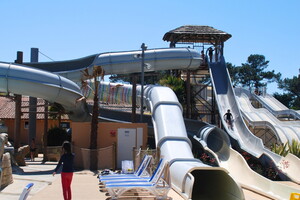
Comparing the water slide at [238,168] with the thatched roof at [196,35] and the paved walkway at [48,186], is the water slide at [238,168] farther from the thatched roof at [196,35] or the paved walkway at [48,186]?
the thatched roof at [196,35]

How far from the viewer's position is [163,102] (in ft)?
57.3

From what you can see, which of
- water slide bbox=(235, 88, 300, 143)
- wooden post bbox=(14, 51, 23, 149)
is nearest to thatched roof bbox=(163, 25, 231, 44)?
water slide bbox=(235, 88, 300, 143)

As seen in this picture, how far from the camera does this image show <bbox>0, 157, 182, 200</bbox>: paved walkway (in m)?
10.0

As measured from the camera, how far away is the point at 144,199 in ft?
32.1

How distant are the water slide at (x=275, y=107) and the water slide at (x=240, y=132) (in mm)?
6449

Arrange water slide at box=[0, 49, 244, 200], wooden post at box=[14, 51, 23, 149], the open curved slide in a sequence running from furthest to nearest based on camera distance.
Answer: the open curved slide, wooden post at box=[14, 51, 23, 149], water slide at box=[0, 49, 244, 200]

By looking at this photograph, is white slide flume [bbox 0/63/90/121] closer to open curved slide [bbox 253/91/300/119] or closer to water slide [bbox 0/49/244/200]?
water slide [bbox 0/49/244/200]

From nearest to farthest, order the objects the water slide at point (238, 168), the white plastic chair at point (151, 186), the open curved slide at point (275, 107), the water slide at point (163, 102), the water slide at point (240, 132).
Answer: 1. the white plastic chair at point (151, 186)
2. the water slide at point (163, 102)
3. the water slide at point (238, 168)
4. the water slide at point (240, 132)
5. the open curved slide at point (275, 107)

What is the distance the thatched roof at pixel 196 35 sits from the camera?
2961 centimetres

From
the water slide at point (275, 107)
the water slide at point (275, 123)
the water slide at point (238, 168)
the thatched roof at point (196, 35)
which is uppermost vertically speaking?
the thatched roof at point (196, 35)

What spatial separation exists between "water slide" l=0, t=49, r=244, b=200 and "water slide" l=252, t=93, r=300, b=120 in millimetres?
9021

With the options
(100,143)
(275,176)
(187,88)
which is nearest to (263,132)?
(187,88)

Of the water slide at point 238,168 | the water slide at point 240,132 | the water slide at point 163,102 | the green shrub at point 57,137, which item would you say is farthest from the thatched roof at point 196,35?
the green shrub at point 57,137

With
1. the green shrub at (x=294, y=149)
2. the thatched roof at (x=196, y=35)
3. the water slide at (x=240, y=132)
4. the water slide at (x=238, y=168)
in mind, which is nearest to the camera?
the water slide at (x=238, y=168)
